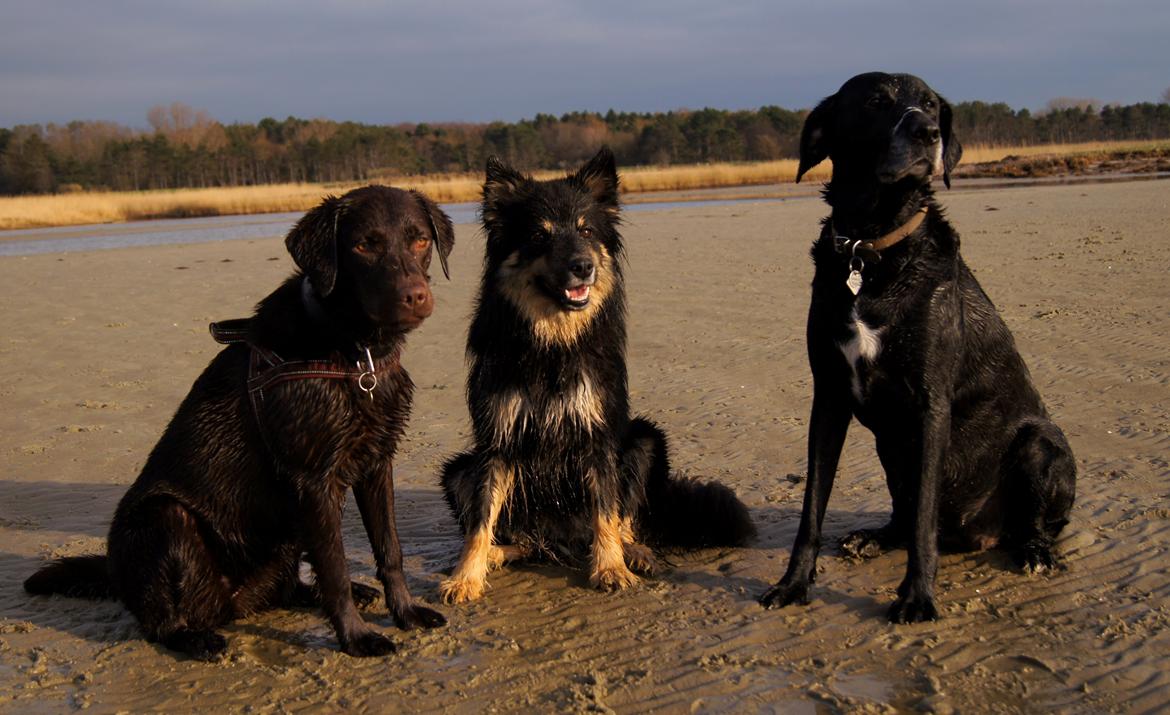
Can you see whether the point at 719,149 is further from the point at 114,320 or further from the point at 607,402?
the point at 607,402

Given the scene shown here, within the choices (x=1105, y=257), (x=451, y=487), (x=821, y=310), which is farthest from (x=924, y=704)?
(x=1105, y=257)

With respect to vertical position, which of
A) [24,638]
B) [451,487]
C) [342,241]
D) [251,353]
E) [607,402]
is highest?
[342,241]

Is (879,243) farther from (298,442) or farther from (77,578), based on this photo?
(77,578)

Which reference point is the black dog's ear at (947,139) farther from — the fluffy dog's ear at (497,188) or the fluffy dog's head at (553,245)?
the fluffy dog's ear at (497,188)

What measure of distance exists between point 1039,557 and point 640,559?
1.85 metres

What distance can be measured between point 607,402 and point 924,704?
2076 mm

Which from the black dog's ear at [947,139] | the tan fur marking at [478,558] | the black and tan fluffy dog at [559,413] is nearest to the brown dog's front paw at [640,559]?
the black and tan fluffy dog at [559,413]

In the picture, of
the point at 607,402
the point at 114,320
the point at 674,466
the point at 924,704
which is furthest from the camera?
the point at 114,320

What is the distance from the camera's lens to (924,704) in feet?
10.7

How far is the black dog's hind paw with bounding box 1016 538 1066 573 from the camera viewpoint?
4297mm

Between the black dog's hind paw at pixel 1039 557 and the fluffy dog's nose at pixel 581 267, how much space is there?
2.38 m

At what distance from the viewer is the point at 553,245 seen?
462 cm

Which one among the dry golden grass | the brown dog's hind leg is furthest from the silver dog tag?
the dry golden grass

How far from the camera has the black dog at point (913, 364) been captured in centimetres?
396
